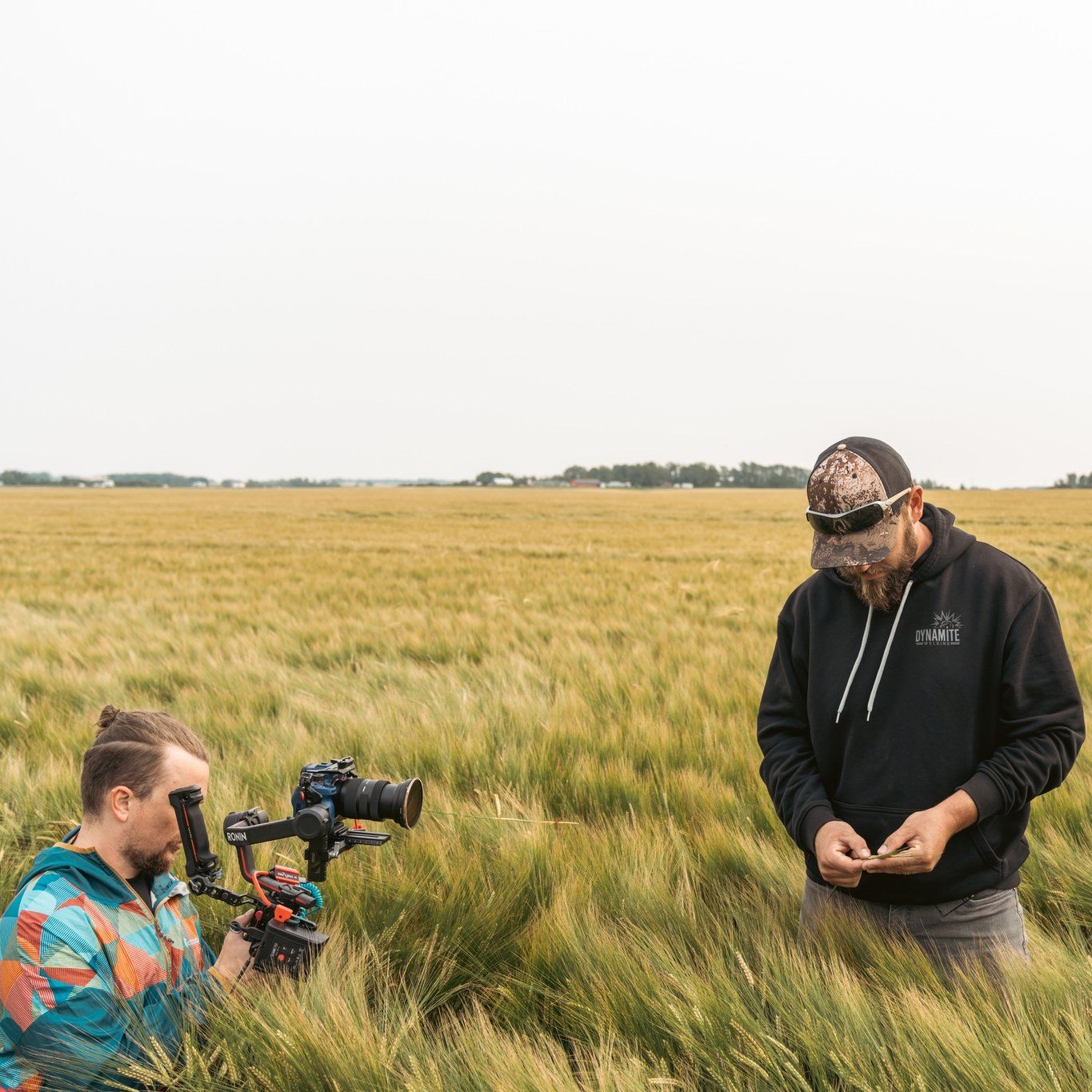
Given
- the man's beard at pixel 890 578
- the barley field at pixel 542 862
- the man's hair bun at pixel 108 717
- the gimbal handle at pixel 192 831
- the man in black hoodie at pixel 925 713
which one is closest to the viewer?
the barley field at pixel 542 862

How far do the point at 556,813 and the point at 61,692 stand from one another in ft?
12.2

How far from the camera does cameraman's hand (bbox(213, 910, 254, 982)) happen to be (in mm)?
1941

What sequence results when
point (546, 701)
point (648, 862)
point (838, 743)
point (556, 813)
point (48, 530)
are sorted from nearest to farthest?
point (838, 743) < point (648, 862) < point (556, 813) < point (546, 701) < point (48, 530)

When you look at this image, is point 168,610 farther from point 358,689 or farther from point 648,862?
point 648,862

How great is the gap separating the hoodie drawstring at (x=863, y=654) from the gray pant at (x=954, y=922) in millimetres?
478

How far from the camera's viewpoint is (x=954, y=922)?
7.26 feet

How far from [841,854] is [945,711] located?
1.47ft

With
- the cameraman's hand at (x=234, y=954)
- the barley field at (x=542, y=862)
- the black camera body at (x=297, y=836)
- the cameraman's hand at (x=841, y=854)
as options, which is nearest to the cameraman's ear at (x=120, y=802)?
the black camera body at (x=297, y=836)

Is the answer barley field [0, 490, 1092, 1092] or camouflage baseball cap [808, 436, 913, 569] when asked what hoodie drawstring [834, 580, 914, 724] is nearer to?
camouflage baseball cap [808, 436, 913, 569]

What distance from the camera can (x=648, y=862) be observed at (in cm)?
275

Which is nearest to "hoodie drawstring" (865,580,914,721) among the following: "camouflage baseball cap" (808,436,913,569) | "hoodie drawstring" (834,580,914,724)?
"hoodie drawstring" (834,580,914,724)

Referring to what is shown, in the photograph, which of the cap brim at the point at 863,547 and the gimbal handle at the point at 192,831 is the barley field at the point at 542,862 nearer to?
the gimbal handle at the point at 192,831

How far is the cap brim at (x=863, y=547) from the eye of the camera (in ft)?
6.95

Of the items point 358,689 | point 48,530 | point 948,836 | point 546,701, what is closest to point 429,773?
point 546,701
